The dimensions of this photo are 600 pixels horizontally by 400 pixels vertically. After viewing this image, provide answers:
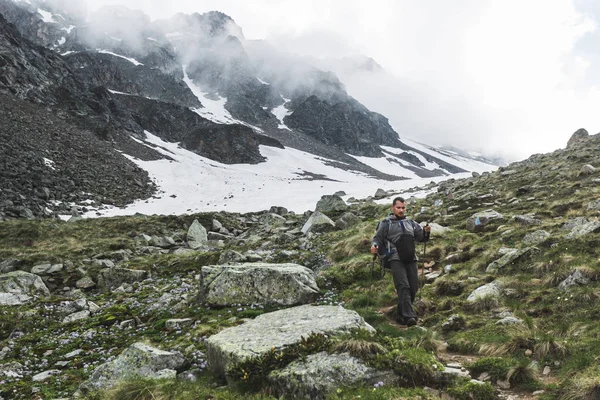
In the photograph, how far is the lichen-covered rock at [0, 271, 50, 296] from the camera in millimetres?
12445

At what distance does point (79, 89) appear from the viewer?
94.2m

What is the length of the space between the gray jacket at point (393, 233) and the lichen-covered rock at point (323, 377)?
373 centimetres

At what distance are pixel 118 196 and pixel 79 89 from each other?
66.4 meters

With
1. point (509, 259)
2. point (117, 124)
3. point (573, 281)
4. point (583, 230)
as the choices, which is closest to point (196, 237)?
point (509, 259)

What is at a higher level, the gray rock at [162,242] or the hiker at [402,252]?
the hiker at [402,252]

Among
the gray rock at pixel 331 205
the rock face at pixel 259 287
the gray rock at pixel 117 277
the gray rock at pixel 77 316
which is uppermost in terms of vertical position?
the gray rock at pixel 331 205

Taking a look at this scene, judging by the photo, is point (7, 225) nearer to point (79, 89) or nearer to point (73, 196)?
point (73, 196)

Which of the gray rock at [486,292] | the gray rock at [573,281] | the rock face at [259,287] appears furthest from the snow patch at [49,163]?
the gray rock at [573,281]

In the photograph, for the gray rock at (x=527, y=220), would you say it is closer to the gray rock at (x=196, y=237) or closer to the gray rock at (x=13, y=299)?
the gray rock at (x=196, y=237)

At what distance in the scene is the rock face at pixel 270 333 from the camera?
5.61 metres

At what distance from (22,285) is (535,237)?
1679 cm

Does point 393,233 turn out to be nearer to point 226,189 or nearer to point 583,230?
point 583,230

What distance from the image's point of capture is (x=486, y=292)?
317 inches

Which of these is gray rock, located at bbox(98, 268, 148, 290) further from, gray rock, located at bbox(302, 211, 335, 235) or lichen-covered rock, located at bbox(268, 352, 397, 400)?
lichen-covered rock, located at bbox(268, 352, 397, 400)
